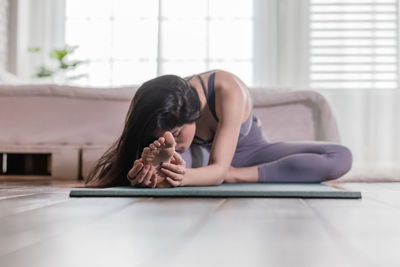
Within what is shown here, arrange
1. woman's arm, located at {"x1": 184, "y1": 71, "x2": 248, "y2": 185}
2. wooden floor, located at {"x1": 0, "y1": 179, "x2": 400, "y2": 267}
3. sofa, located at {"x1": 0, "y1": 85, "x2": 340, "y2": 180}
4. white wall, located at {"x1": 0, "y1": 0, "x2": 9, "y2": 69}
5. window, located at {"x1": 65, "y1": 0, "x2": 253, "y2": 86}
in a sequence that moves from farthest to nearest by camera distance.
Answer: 1. window, located at {"x1": 65, "y1": 0, "x2": 253, "y2": 86}
2. white wall, located at {"x1": 0, "y1": 0, "x2": 9, "y2": 69}
3. sofa, located at {"x1": 0, "y1": 85, "x2": 340, "y2": 180}
4. woman's arm, located at {"x1": 184, "y1": 71, "x2": 248, "y2": 185}
5. wooden floor, located at {"x1": 0, "y1": 179, "x2": 400, "y2": 267}

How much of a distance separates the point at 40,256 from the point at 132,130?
0.93 m

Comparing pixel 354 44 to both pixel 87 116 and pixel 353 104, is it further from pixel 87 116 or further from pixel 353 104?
pixel 87 116

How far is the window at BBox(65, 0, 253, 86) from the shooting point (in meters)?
4.83

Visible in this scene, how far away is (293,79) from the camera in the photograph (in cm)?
470

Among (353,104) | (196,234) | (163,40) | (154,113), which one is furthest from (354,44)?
(196,234)

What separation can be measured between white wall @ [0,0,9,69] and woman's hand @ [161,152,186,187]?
11.9ft

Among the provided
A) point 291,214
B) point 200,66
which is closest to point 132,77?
point 200,66

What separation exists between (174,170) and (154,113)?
0.55ft

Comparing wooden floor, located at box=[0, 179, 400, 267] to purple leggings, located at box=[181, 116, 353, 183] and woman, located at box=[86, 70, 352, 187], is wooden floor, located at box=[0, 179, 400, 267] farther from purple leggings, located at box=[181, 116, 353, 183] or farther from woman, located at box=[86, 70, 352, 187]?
purple leggings, located at box=[181, 116, 353, 183]

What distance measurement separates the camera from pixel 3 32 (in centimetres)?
459

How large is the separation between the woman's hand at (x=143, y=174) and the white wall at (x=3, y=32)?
11.7ft

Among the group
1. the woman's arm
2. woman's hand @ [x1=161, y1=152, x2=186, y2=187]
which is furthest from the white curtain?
woman's hand @ [x1=161, y1=152, x2=186, y2=187]

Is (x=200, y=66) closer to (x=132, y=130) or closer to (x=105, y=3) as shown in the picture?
(x=105, y=3)

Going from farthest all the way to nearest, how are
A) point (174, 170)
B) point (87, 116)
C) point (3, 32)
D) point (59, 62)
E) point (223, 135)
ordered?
point (59, 62) < point (3, 32) < point (87, 116) < point (223, 135) < point (174, 170)
